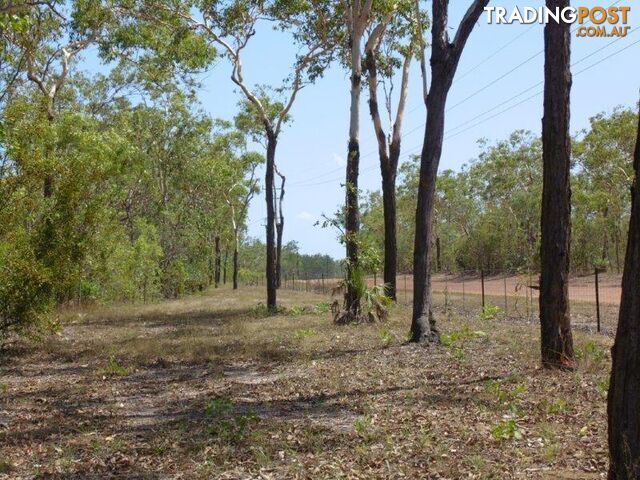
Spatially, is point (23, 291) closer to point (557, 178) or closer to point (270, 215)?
point (557, 178)

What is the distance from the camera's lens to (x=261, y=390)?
32.2 feet

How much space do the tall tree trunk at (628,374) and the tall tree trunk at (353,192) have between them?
43.9 feet

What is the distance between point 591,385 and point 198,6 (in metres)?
17.9

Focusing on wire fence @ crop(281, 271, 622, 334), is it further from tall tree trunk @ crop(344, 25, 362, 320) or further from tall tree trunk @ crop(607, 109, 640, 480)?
tall tree trunk @ crop(607, 109, 640, 480)

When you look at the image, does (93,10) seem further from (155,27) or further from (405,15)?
(405,15)

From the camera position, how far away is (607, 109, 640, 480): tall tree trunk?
4.05 m

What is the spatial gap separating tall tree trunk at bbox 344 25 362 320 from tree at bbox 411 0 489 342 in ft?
15.1

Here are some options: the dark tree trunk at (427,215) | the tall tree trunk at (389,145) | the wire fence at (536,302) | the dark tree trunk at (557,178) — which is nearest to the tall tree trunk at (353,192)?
the wire fence at (536,302)

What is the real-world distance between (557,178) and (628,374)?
561cm

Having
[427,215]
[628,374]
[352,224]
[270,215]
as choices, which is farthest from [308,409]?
[270,215]

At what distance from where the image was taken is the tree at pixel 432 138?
38.7 ft

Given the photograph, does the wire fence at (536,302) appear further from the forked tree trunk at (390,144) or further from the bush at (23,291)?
the bush at (23,291)

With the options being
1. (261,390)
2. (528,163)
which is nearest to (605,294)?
(261,390)

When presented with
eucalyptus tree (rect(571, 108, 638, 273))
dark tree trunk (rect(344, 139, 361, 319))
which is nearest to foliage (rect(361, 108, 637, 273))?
eucalyptus tree (rect(571, 108, 638, 273))
